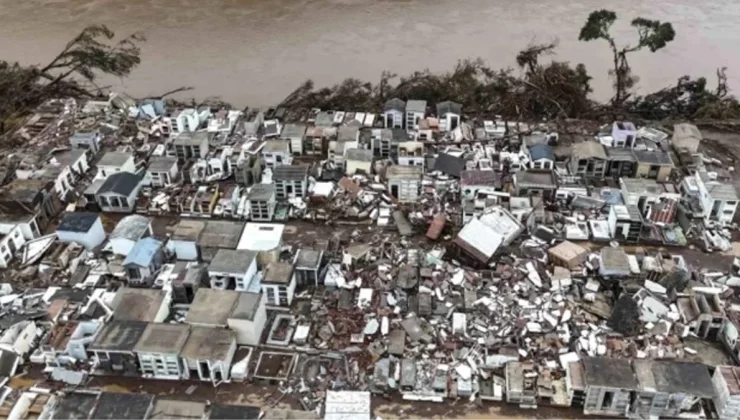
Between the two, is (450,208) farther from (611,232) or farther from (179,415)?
(179,415)

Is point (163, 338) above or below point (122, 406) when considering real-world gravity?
above

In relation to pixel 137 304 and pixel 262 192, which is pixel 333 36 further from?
pixel 137 304

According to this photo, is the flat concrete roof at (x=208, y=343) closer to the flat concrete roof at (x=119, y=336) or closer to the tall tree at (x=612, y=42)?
the flat concrete roof at (x=119, y=336)

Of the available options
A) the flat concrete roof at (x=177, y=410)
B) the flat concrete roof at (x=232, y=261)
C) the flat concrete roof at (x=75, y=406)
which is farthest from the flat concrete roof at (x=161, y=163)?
the flat concrete roof at (x=177, y=410)

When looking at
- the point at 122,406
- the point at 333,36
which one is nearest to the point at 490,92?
the point at 333,36

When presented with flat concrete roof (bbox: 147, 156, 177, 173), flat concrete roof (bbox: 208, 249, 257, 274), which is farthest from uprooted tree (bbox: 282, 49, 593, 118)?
flat concrete roof (bbox: 208, 249, 257, 274)

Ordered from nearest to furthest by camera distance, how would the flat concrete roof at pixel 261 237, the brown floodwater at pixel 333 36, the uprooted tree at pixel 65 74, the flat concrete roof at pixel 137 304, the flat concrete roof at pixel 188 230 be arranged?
the flat concrete roof at pixel 137 304
the flat concrete roof at pixel 261 237
the flat concrete roof at pixel 188 230
the uprooted tree at pixel 65 74
the brown floodwater at pixel 333 36
